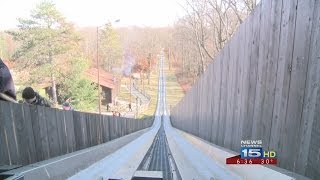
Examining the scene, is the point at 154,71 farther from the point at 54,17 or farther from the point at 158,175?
the point at 158,175

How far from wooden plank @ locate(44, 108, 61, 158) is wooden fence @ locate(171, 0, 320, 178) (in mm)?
2337

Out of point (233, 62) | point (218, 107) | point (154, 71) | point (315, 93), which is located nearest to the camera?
point (315, 93)

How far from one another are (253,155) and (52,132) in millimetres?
2425

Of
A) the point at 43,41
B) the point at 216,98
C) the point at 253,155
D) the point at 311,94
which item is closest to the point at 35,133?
the point at 253,155

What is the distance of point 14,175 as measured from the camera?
3223 millimetres

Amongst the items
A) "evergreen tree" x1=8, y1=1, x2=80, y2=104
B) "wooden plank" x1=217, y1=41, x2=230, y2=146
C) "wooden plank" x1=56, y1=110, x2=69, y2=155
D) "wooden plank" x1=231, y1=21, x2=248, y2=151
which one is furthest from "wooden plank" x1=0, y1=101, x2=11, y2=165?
"evergreen tree" x1=8, y1=1, x2=80, y2=104

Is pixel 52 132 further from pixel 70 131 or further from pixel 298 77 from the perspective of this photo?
pixel 298 77

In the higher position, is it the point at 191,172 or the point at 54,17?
the point at 54,17

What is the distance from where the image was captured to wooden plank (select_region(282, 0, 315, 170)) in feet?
10.0

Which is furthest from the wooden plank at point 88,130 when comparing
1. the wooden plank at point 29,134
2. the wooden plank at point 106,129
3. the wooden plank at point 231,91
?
the wooden plank at point 29,134

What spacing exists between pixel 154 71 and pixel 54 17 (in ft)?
209

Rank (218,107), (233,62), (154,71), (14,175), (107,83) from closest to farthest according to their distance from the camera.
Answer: (14,175)
(233,62)
(218,107)
(107,83)
(154,71)

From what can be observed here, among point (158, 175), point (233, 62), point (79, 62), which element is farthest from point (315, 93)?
point (79, 62)

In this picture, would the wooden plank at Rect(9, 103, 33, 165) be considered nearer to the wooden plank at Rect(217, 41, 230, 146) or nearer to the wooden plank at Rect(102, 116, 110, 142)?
the wooden plank at Rect(217, 41, 230, 146)
